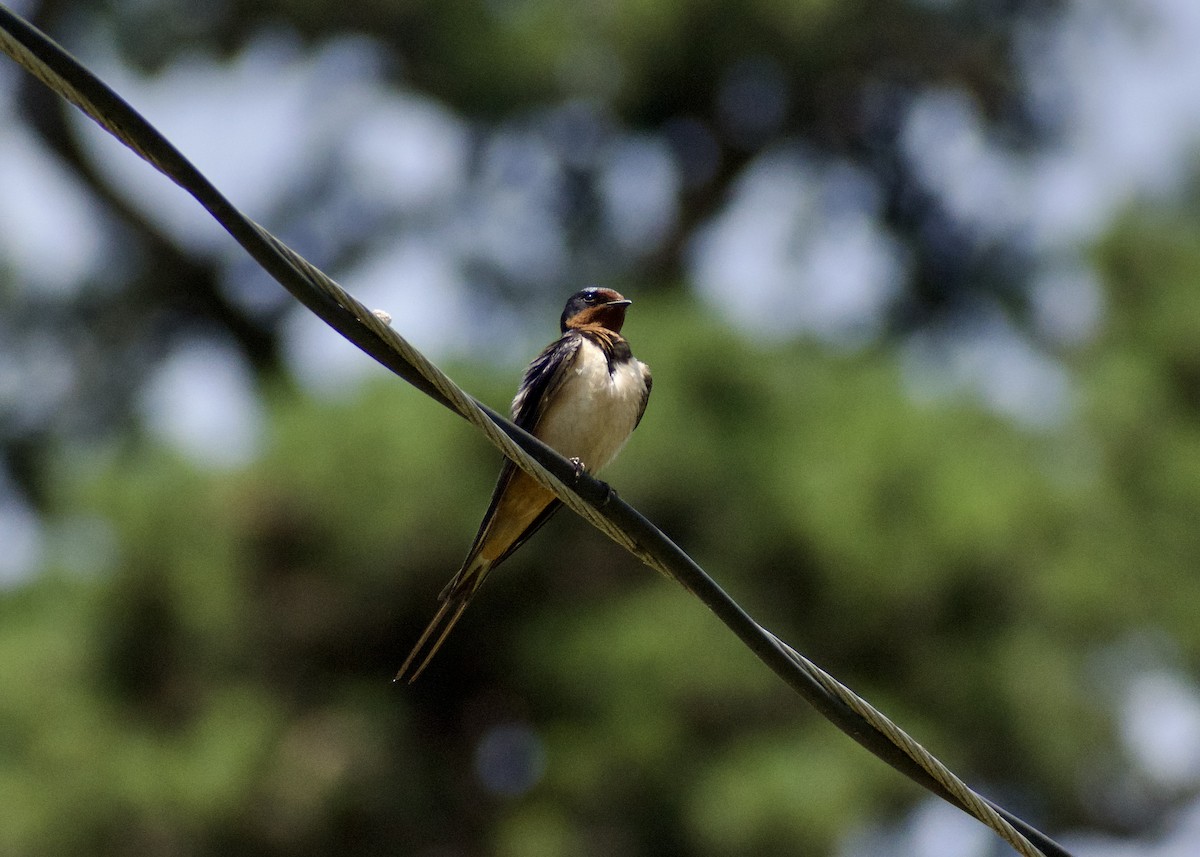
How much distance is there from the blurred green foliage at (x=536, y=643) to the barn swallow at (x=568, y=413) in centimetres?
418

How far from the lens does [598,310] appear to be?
571 centimetres

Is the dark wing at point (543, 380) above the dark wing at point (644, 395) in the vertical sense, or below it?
below

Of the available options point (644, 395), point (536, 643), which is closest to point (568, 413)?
point (644, 395)

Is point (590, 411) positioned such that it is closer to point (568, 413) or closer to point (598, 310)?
point (568, 413)

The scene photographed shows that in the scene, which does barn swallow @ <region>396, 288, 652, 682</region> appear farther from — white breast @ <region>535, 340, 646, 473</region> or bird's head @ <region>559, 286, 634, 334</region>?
bird's head @ <region>559, 286, 634, 334</region>

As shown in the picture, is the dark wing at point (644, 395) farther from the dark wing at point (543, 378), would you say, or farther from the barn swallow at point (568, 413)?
the dark wing at point (543, 378)

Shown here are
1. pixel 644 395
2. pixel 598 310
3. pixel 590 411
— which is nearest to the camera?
pixel 590 411

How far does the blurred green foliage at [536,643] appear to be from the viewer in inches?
372

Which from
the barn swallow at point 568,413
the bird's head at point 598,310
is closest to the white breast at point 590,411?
the barn swallow at point 568,413

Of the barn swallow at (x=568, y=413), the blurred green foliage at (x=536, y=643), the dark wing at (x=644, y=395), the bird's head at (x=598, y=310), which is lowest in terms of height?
the barn swallow at (x=568, y=413)

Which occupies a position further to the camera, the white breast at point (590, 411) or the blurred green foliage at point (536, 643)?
the blurred green foliage at point (536, 643)

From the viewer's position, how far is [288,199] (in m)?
14.9

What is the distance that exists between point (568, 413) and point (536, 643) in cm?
492

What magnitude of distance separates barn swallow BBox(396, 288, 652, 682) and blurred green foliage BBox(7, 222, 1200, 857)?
13.7 ft
